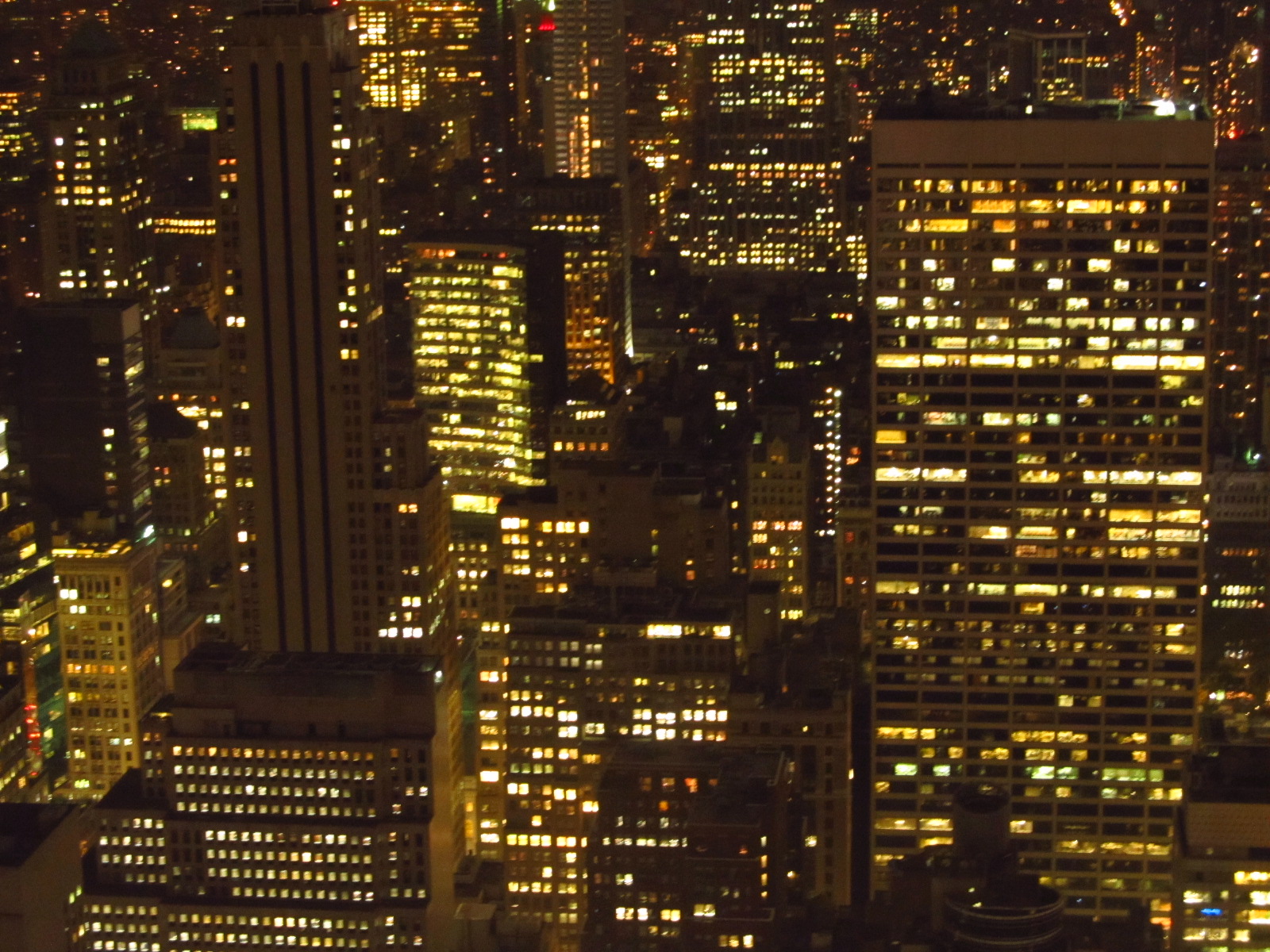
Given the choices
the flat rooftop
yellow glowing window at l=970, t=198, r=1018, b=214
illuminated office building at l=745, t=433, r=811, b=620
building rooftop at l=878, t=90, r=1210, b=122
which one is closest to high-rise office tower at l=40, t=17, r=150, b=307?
illuminated office building at l=745, t=433, r=811, b=620

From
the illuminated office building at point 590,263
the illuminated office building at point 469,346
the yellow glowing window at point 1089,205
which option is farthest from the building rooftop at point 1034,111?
the illuminated office building at point 590,263

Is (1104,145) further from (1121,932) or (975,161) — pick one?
(1121,932)

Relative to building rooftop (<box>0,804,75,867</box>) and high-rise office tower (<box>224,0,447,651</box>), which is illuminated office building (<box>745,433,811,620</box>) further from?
building rooftop (<box>0,804,75,867</box>)

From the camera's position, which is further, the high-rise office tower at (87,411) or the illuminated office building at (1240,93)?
the illuminated office building at (1240,93)

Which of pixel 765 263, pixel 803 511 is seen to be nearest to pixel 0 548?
pixel 803 511

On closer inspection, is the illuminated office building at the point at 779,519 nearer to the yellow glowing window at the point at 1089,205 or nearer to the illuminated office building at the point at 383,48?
the yellow glowing window at the point at 1089,205

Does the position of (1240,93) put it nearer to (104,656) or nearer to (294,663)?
(104,656)

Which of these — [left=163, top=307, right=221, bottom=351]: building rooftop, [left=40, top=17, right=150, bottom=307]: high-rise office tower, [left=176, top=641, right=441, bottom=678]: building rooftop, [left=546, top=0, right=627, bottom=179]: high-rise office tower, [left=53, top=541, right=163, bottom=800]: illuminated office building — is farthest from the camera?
[left=546, top=0, right=627, bottom=179]: high-rise office tower
